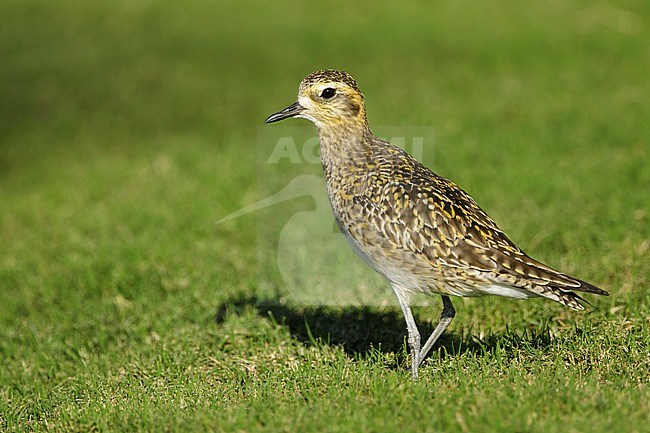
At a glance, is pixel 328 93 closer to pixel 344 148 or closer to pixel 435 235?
pixel 344 148

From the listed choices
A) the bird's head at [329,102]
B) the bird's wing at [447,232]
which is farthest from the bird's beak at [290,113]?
the bird's wing at [447,232]

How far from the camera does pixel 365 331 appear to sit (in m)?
7.96

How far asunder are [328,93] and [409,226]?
1.44 meters

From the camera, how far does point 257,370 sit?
288 inches

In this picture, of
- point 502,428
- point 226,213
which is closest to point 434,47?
point 226,213

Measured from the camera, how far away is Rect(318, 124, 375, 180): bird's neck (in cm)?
713

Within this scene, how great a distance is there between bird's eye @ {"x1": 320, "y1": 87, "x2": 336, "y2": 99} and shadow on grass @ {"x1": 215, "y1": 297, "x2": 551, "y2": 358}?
2013 millimetres

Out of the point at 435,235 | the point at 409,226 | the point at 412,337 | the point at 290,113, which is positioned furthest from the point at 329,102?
the point at 412,337

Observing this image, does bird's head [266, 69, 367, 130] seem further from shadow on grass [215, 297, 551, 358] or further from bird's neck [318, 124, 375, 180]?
shadow on grass [215, 297, 551, 358]

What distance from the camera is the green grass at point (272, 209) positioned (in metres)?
6.26

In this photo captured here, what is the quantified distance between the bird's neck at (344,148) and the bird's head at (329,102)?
0.04m

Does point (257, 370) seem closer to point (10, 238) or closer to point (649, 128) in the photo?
point (10, 238)
